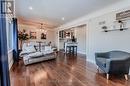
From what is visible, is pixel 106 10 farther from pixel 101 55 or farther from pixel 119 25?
pixel 101 55

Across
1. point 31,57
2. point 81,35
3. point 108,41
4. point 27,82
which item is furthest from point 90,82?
point 81,35

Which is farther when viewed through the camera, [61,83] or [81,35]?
[81,35]

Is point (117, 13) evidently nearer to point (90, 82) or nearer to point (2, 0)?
point (90, 82)

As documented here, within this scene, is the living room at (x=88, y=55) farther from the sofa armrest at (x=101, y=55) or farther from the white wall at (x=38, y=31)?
the white wall at (x=38, y=31)

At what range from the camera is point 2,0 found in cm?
154

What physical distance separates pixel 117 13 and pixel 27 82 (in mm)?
3915

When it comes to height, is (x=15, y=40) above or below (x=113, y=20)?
below

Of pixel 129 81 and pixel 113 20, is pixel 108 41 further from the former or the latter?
pixel 129 81

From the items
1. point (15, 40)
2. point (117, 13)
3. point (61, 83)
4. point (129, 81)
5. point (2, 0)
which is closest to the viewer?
point (2, 0)

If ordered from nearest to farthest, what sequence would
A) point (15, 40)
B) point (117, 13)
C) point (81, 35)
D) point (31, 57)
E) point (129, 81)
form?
1. point (129, 81)
2. point (117, 13)
3. point (31, 57)
4. point (15, 40)
5. point (81, 35)

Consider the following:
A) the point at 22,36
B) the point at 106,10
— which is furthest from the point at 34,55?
the point at 22,36

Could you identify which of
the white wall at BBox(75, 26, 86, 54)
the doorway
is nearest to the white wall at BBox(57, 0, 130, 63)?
the doorway

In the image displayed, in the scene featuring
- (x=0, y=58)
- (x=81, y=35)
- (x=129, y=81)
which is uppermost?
(x=81, y=35)

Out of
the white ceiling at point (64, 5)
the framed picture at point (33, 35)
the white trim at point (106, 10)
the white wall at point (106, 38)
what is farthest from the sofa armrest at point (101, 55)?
the framed picture at point (33, 35)
